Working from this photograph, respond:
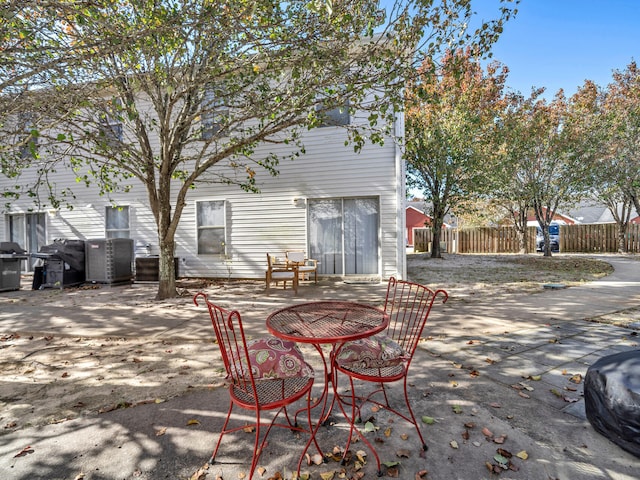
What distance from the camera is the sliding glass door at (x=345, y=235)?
8219mm

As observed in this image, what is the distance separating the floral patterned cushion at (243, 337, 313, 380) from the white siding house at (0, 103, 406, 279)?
6.26m

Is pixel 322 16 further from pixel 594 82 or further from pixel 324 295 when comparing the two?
pixel 594 82

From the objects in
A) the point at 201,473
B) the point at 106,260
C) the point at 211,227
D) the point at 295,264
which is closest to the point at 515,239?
the point at 295,264

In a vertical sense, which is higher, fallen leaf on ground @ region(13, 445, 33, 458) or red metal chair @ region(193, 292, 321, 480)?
red metal chair @ region(193, 292, 321, 480)

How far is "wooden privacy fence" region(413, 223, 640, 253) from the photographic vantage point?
1591 cm

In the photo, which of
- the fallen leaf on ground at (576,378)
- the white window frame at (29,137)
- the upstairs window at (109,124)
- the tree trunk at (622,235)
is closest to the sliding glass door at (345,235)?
the upstairs window at (109,124)

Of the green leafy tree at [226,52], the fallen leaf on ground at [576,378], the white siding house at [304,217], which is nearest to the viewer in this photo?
the fallen leaf on ground at [576,378]

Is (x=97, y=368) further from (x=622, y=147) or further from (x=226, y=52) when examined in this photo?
Answer: (x=622, y=147)

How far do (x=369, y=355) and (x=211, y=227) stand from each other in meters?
7.93

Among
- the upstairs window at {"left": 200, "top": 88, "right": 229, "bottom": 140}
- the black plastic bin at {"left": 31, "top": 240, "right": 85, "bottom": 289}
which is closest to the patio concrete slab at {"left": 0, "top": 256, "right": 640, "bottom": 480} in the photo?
the upstairs window at {"left": 200, "top": 88, "right": 229, "bottom": 140}

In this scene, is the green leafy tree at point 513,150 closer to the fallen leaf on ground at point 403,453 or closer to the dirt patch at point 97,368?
the dirt patch at point 97,368

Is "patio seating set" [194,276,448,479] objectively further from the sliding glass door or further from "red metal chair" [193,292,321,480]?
the sliding glass door

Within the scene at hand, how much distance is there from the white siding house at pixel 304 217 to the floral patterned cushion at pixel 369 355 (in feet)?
19.3

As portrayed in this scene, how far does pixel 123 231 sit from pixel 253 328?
25.0ft
